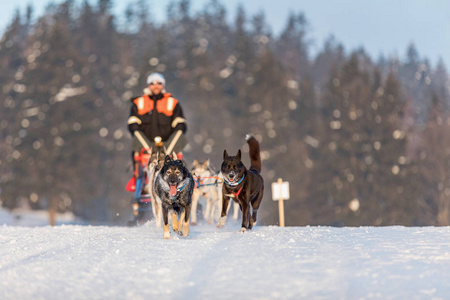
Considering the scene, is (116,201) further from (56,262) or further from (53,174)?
(56,262)

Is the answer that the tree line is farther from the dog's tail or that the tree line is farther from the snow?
the snow

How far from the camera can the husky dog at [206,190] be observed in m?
13.1

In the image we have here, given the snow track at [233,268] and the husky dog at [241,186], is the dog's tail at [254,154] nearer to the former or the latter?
the husky dog at [241,186]

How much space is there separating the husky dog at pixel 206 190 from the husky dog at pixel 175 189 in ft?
9.80

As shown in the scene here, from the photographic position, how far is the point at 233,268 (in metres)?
6.96

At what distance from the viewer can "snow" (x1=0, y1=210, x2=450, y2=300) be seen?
6.14 metres

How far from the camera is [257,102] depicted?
53688 mm

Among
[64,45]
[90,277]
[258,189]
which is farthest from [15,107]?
[90,277]

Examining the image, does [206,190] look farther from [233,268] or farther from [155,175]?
[233,268]

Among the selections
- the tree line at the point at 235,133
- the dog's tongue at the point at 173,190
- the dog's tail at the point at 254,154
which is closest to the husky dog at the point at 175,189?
the dog's tongue at the point at 173,190

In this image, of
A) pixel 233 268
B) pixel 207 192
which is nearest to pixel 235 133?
pixel 207 192

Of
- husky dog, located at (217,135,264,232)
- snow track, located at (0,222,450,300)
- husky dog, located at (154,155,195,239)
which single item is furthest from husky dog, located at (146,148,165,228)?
snow track, located at (0,222,450,300)

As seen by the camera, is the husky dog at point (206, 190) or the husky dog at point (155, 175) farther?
the husky dog at point (206, 190)

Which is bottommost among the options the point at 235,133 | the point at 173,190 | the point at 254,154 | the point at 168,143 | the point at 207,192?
the point at 173,190
